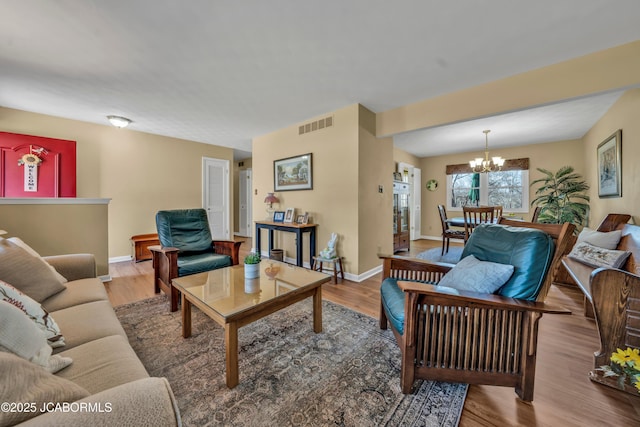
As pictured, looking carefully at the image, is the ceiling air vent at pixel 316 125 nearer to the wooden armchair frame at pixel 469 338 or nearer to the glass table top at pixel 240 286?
the glass table top at pixel 240 286

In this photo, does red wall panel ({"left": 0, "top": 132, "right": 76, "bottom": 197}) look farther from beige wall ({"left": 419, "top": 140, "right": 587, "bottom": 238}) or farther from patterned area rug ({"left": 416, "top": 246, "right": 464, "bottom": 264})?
beige wall ({"left": 419, "top": 140, "right": 587, "bottom": 238})

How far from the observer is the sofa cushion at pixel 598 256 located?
2.08 m

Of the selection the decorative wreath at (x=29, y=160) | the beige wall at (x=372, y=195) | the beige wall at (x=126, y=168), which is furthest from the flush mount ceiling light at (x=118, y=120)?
the beige wall at (x=372, y=195)

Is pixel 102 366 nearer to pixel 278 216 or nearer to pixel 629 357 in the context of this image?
pixel 629 357

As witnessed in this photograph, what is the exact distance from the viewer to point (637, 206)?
2627 millimetres

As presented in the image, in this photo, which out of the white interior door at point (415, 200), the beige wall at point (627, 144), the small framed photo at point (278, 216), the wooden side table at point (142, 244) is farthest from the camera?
the white interior door at point (415, 200)

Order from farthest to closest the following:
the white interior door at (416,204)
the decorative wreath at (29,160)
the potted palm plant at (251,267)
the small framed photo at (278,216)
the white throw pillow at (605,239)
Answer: the white interior door at (416,204), the small framed photo at (278,216), the decorative wreath at (29,160), the white throw pillow at (605,239), the potted palm plant at (251,267)

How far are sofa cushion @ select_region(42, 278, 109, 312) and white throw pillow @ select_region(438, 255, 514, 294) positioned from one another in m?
2.39

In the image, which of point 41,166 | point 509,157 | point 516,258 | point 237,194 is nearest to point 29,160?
point 41,166

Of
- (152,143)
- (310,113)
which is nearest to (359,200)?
(310,113)

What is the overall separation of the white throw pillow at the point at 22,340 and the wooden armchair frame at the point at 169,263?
1520mm

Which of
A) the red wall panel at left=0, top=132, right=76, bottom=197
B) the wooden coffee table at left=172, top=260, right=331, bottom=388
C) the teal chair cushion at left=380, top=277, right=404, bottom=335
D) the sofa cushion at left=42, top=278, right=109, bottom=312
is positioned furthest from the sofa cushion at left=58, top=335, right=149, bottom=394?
the red wall panel at left=0, top=132, right=76, bottom=197

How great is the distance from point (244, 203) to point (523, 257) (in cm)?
713

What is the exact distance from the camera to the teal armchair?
8.08ft
